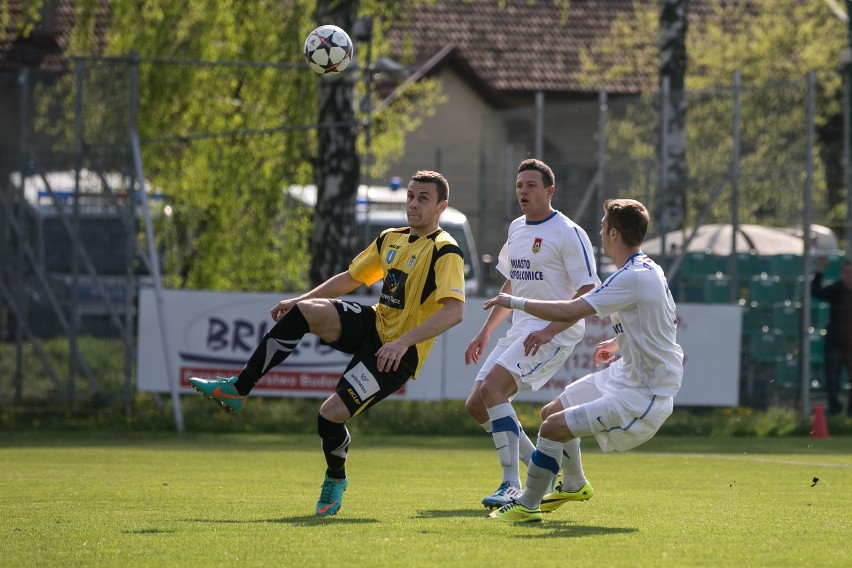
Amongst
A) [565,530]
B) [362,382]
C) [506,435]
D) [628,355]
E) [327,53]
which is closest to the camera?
[565,530]

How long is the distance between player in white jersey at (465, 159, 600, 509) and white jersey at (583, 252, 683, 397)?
3.72ft

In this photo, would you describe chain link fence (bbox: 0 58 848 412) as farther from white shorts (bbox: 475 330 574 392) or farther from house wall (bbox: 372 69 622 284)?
white shorts (bbox: 475 330 574 392)

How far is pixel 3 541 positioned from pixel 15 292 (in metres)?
10.0

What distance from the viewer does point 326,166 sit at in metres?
17.7

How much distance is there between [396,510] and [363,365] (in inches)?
36.5

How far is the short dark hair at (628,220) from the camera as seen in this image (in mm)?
7980

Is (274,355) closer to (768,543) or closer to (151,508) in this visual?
(151,508)

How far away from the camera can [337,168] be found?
17688mm

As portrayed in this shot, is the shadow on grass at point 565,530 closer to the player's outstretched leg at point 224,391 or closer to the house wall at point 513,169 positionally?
the player's outstretched leg at point 224,391

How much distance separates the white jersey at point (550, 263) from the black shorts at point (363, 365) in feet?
3.70

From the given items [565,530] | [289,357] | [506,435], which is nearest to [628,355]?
[565,530]

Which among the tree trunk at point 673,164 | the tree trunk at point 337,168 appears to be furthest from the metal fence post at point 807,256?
the tree trunk at point 337,168

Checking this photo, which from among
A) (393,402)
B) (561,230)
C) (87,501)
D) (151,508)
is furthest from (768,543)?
(393,402)

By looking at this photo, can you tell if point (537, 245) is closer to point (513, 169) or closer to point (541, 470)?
point (541, 470)
